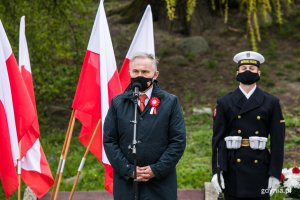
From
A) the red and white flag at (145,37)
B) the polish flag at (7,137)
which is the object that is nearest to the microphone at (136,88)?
the polish flag at (7,137)

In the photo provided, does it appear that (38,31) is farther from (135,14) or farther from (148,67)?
(148,67)

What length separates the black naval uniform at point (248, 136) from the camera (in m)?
5.01

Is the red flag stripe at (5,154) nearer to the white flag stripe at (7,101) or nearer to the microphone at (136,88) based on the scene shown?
the white flag stripe at (7,101)

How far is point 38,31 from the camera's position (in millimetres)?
11172

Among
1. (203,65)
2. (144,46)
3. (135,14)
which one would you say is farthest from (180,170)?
(135,14)

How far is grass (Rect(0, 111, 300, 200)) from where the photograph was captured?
834 centimetres

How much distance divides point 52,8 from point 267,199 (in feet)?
22.2

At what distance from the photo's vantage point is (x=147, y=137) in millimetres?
4754

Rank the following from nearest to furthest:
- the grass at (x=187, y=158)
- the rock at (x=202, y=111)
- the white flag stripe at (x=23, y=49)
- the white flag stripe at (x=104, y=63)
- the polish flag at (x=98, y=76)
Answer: the white flag stripe at (x=104, y=63) → the polish flag at (x=98, y=76) → the white flag stripe at (x=23, y=49) → the grass at (x=187, y=158) → the rock at (x=202, y=111)

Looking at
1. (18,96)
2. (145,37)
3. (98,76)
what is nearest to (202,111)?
(145,37)

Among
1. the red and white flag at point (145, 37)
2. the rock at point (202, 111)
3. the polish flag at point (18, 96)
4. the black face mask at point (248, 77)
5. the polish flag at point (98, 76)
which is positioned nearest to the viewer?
the black face mask at point (248, 77)

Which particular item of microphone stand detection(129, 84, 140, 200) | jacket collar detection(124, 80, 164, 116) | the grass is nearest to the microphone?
microphone stand detection(129, 84, 140, 200)

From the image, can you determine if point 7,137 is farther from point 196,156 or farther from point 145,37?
point 196,156

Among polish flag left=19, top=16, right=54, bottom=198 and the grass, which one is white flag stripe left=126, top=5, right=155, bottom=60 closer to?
polish flag left=19, top=16, right=54, bottom=198
